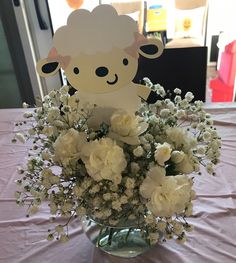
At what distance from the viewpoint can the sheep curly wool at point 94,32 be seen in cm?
62

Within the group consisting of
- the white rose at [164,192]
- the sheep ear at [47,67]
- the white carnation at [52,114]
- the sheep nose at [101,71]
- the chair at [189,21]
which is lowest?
the chair at [189,21]

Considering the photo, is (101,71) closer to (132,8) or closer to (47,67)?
(47,67)

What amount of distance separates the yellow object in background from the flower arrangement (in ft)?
10.9

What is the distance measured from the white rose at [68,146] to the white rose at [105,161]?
25 mm

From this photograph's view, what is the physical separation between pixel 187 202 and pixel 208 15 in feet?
12.0

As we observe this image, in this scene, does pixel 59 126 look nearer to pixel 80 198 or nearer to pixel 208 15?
pixel 80 198

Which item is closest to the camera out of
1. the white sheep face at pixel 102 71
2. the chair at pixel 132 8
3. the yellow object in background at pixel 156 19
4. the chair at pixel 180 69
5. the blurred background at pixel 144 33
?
the white sheep face at pixel 102 71

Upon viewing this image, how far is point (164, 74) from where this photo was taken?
1.52 metres

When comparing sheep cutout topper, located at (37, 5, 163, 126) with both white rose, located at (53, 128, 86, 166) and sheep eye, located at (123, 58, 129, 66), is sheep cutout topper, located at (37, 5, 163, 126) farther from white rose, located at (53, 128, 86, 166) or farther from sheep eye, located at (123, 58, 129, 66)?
white rose, located at (53, 128, 86, 166)

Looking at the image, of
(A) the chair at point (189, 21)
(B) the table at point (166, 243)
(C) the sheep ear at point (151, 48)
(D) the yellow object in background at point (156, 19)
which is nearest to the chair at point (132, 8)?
→ (D) the yellow object in background at point (156, 19)

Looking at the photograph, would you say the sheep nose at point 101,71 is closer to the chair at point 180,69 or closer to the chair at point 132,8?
the chair at point 180,69

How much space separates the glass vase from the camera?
0.72 metres

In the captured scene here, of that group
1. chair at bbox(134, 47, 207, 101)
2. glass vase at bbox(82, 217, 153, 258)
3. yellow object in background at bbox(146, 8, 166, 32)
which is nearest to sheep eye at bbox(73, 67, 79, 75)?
glass vase at bbox(82, 217, 153, 258)

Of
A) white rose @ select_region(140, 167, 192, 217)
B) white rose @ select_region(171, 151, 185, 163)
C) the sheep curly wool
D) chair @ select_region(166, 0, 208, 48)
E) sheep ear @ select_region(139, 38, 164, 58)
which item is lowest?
chair @ select_region(166, 0, 208, 48)
